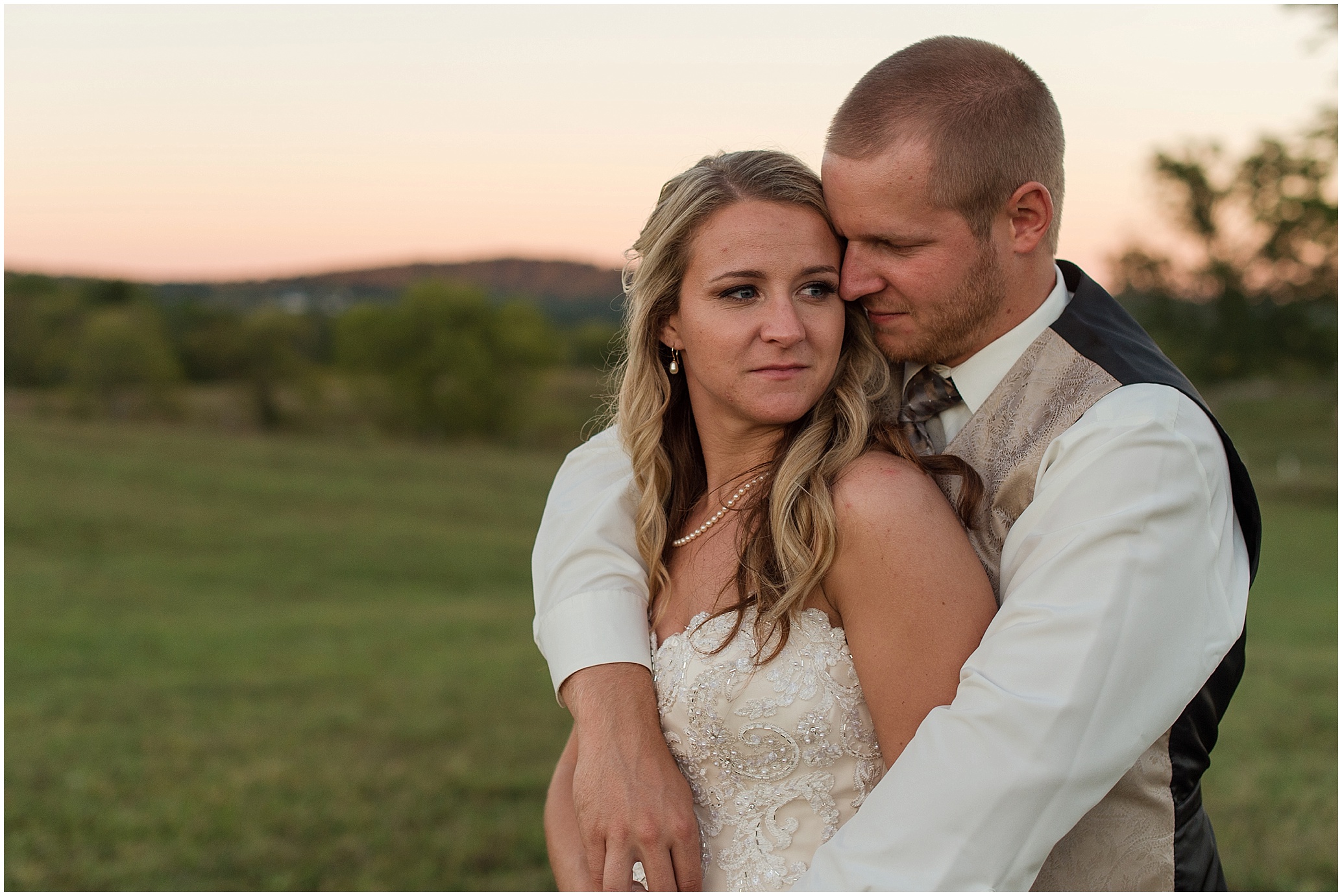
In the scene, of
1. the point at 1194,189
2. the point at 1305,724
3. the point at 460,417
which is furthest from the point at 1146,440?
the point at 460,417

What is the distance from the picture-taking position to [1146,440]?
211 cm

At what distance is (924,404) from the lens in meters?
2.72

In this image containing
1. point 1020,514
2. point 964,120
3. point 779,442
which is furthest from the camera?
point 779,442

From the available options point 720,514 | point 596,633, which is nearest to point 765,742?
point 596,633

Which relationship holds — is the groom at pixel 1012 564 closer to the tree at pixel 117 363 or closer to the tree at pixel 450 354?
the tree at pixel 117 363

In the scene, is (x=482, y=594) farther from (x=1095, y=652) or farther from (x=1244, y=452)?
(x=1244, y=452)

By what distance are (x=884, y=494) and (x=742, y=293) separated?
616mm

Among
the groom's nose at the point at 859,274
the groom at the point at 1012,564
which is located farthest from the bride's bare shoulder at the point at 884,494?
the groom's nose at the point at 859,274

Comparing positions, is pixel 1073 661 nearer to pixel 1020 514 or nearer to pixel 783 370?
A: pixel 1020 514

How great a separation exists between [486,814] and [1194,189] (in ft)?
105

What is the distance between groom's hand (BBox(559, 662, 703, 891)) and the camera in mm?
2494

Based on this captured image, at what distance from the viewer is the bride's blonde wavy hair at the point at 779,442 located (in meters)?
2.54

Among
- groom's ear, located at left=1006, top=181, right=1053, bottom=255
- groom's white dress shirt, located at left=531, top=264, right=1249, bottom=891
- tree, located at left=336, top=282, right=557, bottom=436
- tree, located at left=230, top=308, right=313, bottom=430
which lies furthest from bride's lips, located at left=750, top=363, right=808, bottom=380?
tree, located at left=336, top=282, right=557, bottom=436

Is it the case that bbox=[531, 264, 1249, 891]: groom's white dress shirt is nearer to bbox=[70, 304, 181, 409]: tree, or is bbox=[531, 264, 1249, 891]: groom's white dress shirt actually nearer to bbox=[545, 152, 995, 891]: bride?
bbox=[545, 152, 995, 891]: bride
